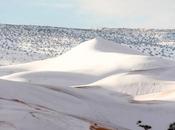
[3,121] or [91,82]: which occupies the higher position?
[91,82]

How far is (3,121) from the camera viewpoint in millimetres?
6844

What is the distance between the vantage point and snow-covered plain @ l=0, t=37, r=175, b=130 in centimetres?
753

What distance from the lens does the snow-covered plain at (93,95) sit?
7527 mm

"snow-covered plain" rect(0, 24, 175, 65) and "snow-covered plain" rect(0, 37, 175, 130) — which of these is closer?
"snow-covered plain" rect(0, 37, 175, 130)

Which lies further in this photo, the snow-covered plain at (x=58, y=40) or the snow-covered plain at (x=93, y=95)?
the snow-covered plain at (x=58, y=40)

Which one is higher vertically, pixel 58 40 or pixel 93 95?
pixel 58 40

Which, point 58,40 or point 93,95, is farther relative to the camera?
point 58,40

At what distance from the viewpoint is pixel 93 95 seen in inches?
402

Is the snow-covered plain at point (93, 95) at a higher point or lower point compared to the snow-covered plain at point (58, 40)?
lower

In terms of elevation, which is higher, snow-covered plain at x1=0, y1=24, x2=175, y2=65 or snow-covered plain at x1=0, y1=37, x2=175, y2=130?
snow-covered plain at x1=0, y1=24, x2=175, y2=65

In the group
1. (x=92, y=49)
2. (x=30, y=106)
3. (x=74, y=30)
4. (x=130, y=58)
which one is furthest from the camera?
(x=74, y=30)

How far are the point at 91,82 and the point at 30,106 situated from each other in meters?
7.01

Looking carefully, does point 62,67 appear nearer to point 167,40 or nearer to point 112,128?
point 112,128

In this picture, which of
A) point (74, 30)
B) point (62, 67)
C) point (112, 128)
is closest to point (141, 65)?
point (62, 67)
